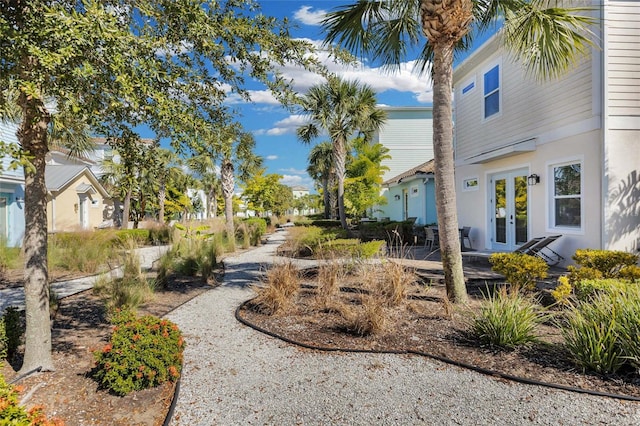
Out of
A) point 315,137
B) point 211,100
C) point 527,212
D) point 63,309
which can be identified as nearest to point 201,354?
point 211,100

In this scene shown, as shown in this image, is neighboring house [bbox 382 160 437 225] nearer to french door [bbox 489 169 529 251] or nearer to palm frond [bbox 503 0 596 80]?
french door [bbox 489 169 529 251]

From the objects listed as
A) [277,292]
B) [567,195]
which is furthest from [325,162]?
[277,292]

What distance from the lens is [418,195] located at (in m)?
20.2

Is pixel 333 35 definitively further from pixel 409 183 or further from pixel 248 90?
pixel 409 183

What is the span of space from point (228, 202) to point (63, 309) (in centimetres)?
1251

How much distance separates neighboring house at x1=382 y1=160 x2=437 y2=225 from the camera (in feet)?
62.8

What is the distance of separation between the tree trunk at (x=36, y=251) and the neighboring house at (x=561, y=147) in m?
9.66

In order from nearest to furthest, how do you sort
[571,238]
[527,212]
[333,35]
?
[333,35]
[571,238]
[527,212]

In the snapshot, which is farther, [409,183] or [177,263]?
[409,183]

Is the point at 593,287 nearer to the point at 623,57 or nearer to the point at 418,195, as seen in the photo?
the point at 623,57

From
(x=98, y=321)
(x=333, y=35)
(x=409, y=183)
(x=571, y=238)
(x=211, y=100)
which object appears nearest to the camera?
(x=211, y=100)

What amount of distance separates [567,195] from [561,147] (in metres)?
1.15

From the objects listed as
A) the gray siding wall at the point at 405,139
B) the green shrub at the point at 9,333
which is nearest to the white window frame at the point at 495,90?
the green shrub at the point at 9,333

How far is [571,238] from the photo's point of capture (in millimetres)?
9266
